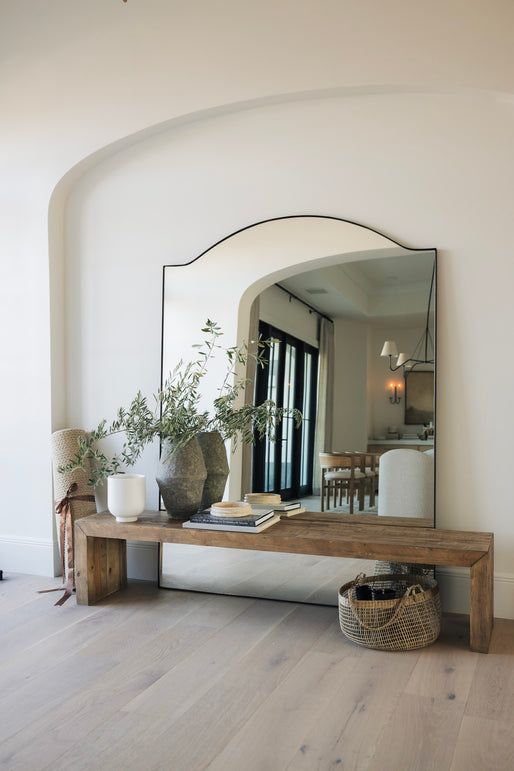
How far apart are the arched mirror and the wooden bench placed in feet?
0.66

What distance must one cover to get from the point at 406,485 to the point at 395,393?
17.2 inches

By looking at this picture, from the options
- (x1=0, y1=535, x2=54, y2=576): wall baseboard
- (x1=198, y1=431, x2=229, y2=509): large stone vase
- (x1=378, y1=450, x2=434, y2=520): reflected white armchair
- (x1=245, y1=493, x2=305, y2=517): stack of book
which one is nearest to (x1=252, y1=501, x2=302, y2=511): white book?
(x1=245, y1=493, x2=305, y2=517): stack of book

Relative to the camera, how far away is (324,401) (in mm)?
3551

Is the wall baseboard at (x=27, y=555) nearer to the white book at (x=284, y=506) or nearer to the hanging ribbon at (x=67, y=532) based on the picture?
the hanging ribbon at (x=67, y=532)

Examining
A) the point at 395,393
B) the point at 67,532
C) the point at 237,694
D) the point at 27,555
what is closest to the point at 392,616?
the point at 237,694

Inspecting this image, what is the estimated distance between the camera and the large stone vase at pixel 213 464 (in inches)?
139

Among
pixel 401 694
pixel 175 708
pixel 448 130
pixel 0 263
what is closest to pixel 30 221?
pixel 0 263

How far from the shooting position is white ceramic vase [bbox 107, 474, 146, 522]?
3.33 metres

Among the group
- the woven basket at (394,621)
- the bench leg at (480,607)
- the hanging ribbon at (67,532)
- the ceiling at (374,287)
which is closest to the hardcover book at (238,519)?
the woven basket at (394,621)

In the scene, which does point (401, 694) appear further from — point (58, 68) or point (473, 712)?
point (58, 68)

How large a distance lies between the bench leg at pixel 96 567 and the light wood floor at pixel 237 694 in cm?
13

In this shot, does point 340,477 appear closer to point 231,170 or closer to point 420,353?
point 420,353

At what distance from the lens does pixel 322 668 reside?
2.60 metres

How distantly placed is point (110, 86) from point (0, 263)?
3.76ft
